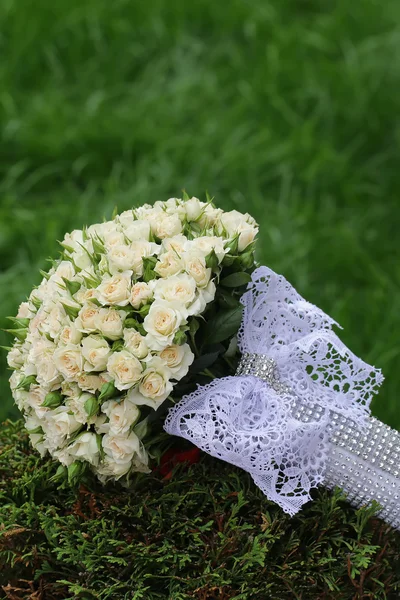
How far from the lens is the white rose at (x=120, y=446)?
5.61ft

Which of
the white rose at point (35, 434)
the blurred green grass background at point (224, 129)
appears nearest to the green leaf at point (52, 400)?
the white rose at point (35, 434)

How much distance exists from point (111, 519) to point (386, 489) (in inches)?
24.0

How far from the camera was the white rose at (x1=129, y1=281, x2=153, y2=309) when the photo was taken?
174cm

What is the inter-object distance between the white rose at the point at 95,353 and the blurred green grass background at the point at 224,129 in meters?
1.59

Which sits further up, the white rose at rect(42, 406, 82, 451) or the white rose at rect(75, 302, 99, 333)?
the white rose at rect(75, 302, 99, 333)

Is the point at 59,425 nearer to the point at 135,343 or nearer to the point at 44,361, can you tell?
the point at 44,361

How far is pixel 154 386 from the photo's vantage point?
168cm

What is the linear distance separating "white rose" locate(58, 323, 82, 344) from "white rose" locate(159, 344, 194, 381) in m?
0.18

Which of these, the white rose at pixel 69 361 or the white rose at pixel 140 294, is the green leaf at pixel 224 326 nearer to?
the white rose at pixel 140 294

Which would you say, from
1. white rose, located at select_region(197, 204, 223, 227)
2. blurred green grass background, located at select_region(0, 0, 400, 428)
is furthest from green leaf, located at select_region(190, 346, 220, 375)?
blurred green grass background, located at select_region(0, 0, 400, 428)

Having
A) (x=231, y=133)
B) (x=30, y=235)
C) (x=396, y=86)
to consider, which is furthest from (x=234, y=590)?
(x=396, y=86)

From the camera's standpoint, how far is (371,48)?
471cm

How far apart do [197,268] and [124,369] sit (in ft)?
0.84

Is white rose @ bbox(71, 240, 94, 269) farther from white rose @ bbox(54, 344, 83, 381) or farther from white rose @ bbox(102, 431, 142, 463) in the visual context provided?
white rose @ bbox(102, 431, 142, 463)
